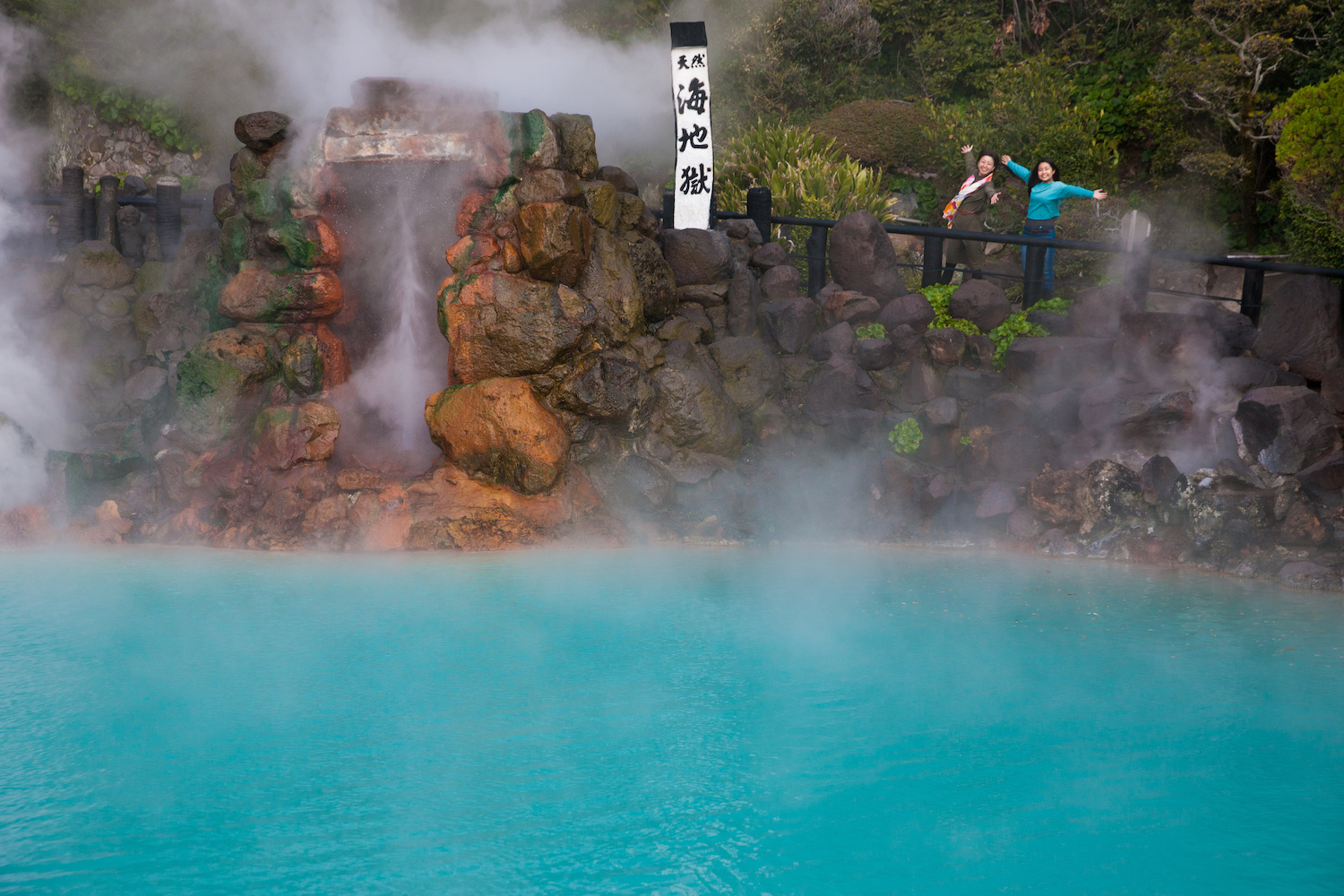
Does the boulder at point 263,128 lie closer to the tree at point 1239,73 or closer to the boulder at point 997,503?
the boulder at point 997,503

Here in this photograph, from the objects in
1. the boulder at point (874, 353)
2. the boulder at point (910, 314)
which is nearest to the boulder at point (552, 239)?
the boulder at point (874, 353)

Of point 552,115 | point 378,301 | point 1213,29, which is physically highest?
point 1213,29

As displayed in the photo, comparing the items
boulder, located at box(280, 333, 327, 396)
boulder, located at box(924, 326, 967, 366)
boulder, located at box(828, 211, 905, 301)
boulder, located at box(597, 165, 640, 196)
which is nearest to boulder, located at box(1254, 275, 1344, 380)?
boulder, located at box(924, 326, 967, 366)

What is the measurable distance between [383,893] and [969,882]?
6.34ft

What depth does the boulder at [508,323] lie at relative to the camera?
306 inches

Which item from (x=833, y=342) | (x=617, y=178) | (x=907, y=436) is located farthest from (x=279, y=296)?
(x=907, y=436)

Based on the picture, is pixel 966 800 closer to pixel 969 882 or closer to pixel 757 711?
pixel 969 882

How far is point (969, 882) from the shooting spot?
136 inches

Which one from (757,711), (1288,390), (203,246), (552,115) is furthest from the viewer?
(203,246)

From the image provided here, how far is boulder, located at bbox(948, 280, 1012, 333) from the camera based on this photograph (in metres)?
8.65

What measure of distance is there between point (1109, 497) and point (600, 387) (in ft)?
12.5

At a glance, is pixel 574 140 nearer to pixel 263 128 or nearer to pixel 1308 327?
pixel 263 128

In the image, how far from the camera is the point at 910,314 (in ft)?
28.6

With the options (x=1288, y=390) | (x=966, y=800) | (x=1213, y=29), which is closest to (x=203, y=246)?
(x=966, y=800)
